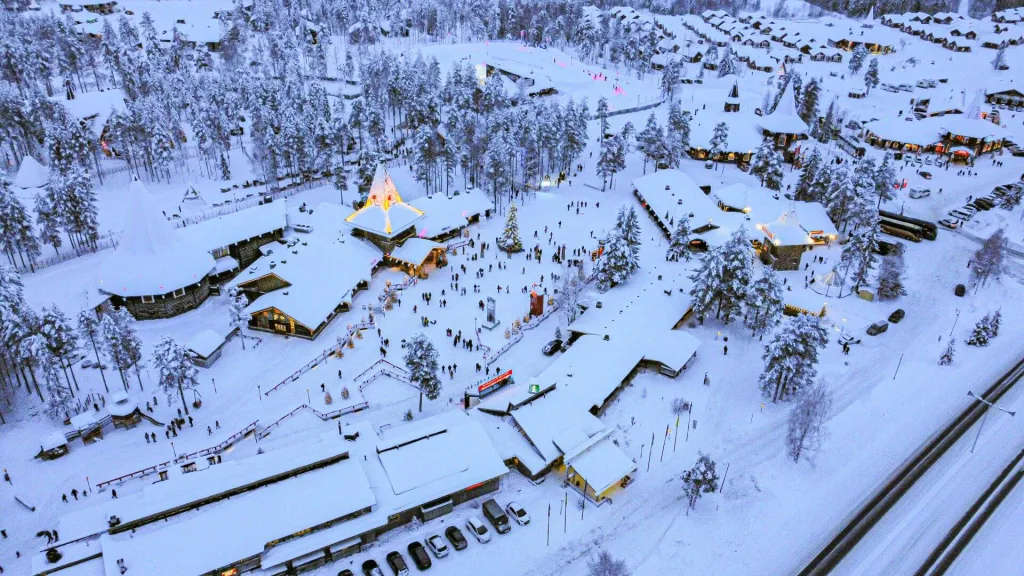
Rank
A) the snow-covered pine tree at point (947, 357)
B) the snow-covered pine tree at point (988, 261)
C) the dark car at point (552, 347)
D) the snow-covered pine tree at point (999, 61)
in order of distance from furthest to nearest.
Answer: the snow-covered pine tree at point (999, 61) < the snow-covered pine tree at point (988, 261) < the dark car at point (552, 347) < the snow-covered pine tree at point (947, 357)

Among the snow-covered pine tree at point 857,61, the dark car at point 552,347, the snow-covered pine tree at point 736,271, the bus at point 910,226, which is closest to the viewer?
the dark car at point 552,347

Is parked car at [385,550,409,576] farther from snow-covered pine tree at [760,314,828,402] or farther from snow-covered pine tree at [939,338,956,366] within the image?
snow-covered pine tree at [939,338,956,366]

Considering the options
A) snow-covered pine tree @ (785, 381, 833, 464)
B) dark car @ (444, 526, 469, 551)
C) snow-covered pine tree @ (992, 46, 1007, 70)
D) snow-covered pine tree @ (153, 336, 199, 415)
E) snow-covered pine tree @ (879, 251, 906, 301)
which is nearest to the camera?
dark car @ (444, 526, 469, 551)

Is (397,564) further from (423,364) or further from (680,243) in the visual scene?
(680,243)

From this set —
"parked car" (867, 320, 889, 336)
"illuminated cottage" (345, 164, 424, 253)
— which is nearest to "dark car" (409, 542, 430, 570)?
"illuminated cottage" (345, 164, 424, 253)

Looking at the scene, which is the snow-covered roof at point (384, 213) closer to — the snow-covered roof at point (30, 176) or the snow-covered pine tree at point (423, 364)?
the snow-covered pine tree at point (423, 364)

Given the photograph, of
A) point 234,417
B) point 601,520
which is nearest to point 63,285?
point 234,417

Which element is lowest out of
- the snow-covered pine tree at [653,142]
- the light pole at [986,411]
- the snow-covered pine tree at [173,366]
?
the light pole at [986,411]

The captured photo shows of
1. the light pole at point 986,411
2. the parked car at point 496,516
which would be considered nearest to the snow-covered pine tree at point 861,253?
the light pole at point 986,411
